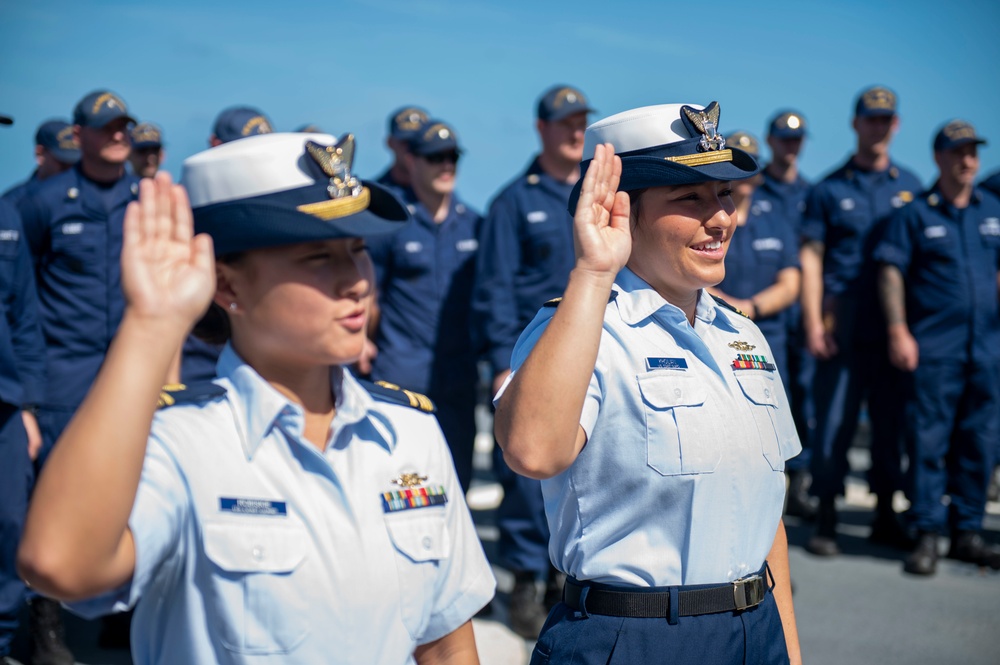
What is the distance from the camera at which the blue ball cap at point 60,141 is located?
7465 millimetres

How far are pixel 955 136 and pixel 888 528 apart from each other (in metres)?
2.54

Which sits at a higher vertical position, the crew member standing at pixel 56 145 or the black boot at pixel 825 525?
the crew member standing at pixel 56 145

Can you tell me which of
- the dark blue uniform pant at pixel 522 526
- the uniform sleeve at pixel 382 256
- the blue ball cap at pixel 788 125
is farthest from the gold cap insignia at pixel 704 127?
the blue ball cap at pixel 788 125

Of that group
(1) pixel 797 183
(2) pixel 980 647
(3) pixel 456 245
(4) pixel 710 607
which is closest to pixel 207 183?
(4) pixel 710 607

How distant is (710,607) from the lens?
2391mm

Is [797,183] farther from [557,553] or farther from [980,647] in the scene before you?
[557,553]

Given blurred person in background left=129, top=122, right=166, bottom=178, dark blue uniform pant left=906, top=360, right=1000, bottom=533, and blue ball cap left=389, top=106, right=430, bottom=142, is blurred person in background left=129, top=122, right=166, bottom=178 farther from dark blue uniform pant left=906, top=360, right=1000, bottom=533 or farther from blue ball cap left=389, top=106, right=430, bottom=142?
dark blue uniform pant left=906, top=360, right=1000, bottom=533

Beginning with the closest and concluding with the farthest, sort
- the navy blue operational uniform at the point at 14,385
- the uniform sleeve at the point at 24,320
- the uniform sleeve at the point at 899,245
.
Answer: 1. the navy blue operational uniform at the point at 14,385
2. the uniform sleeve at the point at 24,320
3. the uniform sleeve at the point at 899,245

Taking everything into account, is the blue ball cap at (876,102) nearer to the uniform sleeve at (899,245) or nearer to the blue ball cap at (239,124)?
the uniform sleeve at (899,245)

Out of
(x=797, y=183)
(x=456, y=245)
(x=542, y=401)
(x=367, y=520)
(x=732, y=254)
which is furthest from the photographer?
(x=797, y=183)

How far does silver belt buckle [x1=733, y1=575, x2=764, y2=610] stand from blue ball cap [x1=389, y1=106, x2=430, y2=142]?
4.62 metres

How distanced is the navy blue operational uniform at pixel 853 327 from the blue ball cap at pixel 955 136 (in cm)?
45

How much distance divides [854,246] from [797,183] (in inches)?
36.1

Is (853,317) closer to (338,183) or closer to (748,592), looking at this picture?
(748,592)
